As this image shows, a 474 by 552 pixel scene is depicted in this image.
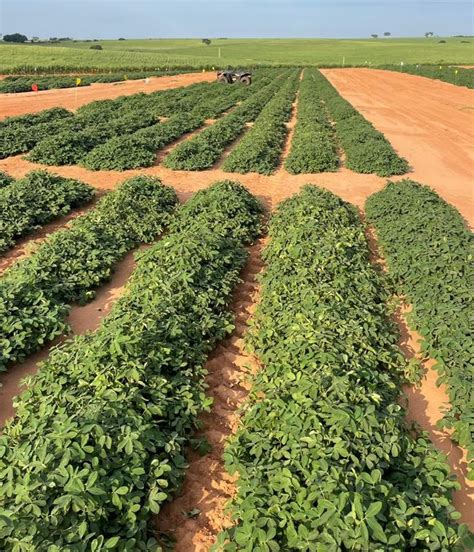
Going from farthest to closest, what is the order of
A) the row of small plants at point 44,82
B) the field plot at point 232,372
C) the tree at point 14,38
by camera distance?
the tree at point 14,38 < the row of small plants at point 44,82 < the field plot at point 232,372

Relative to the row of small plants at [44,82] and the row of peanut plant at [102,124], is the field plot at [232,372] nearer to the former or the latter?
the row of peanut plant at [102,124]

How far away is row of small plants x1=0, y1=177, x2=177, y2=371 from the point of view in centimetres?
584

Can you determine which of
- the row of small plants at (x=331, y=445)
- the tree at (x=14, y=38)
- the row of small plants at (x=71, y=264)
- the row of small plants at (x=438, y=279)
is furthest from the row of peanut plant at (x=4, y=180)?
the tree at (x=14, y=38)

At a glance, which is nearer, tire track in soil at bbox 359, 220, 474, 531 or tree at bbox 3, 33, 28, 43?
tire track in soil at bbox 359, 220, 474, 531

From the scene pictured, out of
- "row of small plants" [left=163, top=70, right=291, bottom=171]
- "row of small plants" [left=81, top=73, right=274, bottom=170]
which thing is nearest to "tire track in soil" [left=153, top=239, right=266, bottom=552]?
"row of small plants" [left=163, top=70, right=291, bottom=171]

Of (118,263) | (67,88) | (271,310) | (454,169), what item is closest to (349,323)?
(271,310)

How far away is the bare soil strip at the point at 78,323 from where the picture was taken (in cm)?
527

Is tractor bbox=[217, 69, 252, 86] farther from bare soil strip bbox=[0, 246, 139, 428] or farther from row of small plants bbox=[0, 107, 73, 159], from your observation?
bare soil strip bbox=[0, 246, 139, 428]

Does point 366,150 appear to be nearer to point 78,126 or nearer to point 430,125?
point 430,125

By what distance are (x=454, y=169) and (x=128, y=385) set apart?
1504 centimetres

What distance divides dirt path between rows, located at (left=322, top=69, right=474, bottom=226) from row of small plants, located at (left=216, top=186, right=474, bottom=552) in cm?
731

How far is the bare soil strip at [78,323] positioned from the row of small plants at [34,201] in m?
2.51

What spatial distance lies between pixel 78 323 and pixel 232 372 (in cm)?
257

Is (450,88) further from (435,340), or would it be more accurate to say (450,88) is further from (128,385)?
(128,385)
